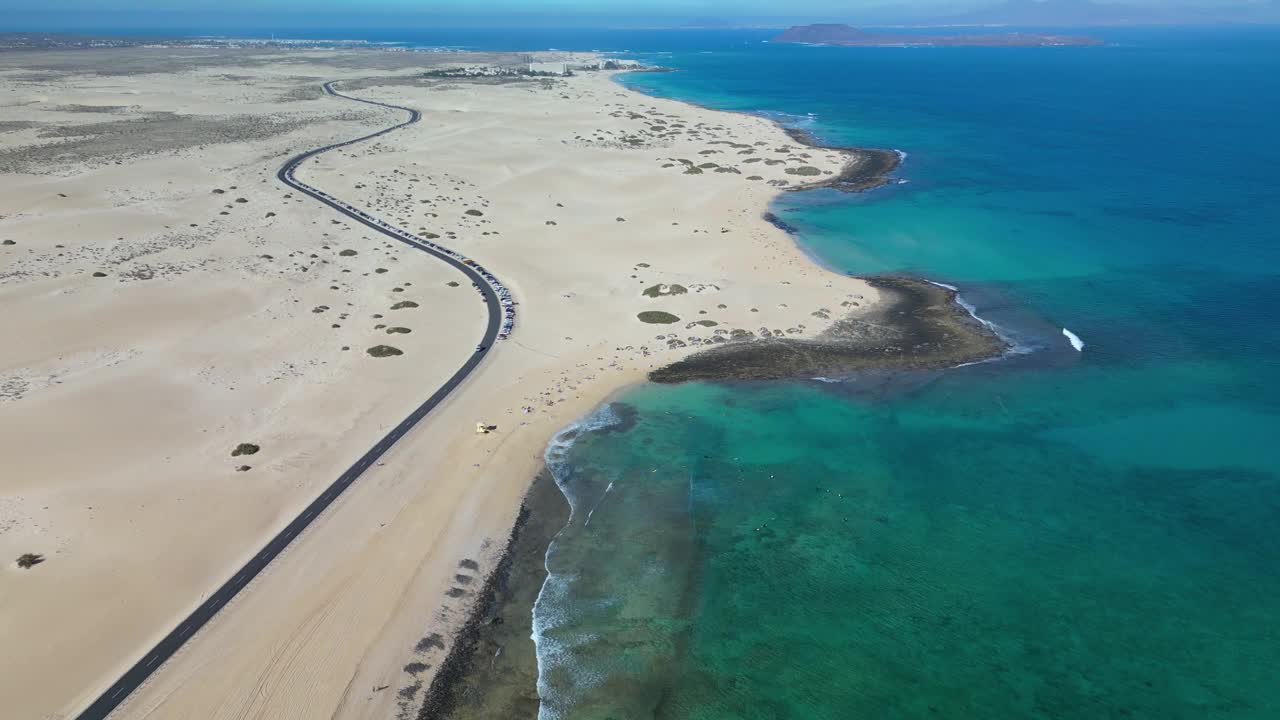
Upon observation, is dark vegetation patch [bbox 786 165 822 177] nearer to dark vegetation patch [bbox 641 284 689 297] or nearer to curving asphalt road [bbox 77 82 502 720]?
dark vegetation patch [bbox 641 284 689 297]

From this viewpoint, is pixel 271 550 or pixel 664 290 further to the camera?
pixel 664 290

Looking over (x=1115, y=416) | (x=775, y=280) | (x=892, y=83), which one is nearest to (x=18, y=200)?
(x=775, y=280)

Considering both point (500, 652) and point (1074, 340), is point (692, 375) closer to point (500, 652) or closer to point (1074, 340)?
point (500, 652)

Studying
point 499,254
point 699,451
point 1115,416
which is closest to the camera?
point 699,451

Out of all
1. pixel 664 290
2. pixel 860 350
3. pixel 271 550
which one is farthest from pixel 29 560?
A: pixel 860 350

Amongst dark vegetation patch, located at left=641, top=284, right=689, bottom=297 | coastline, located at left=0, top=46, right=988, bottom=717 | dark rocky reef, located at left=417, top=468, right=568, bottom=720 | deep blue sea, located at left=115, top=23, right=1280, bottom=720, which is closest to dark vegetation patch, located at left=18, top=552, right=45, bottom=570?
coastline, located at left=0, top=46, right=988, bottom=717

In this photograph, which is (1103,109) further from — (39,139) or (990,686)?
(39,139)
